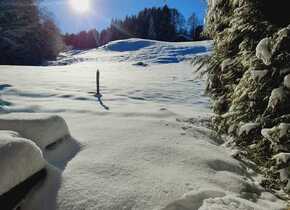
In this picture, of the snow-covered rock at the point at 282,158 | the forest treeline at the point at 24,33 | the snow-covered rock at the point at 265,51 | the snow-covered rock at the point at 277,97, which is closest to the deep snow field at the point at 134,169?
the snow-covered rock at the point at 282,158

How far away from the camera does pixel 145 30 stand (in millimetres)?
65875

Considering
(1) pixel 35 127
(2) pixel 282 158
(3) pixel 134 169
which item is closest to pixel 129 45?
(1) pixel 35 127

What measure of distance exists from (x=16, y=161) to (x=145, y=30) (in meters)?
65.3

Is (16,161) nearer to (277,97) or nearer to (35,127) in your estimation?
(35,127)

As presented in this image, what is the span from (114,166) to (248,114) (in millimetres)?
1692

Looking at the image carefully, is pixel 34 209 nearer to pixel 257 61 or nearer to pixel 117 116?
pixel 257 61

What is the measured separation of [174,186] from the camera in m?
2.90

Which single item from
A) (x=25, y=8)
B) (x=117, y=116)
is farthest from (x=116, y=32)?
(x=117, y=116)

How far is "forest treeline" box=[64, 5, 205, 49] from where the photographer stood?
62.6 meters

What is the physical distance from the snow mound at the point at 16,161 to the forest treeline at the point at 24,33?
84.6ft

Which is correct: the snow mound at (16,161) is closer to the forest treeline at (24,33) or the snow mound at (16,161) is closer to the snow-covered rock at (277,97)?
the snow-covered rock at (277,97)

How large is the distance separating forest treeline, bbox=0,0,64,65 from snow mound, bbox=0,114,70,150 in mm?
24691

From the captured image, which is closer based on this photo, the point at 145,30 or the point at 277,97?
the point at 277,97

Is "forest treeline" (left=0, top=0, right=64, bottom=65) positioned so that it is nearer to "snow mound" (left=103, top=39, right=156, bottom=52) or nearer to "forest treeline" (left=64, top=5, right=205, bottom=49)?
"snow mound" (left=103, top=39, right=156, bottom=52)
